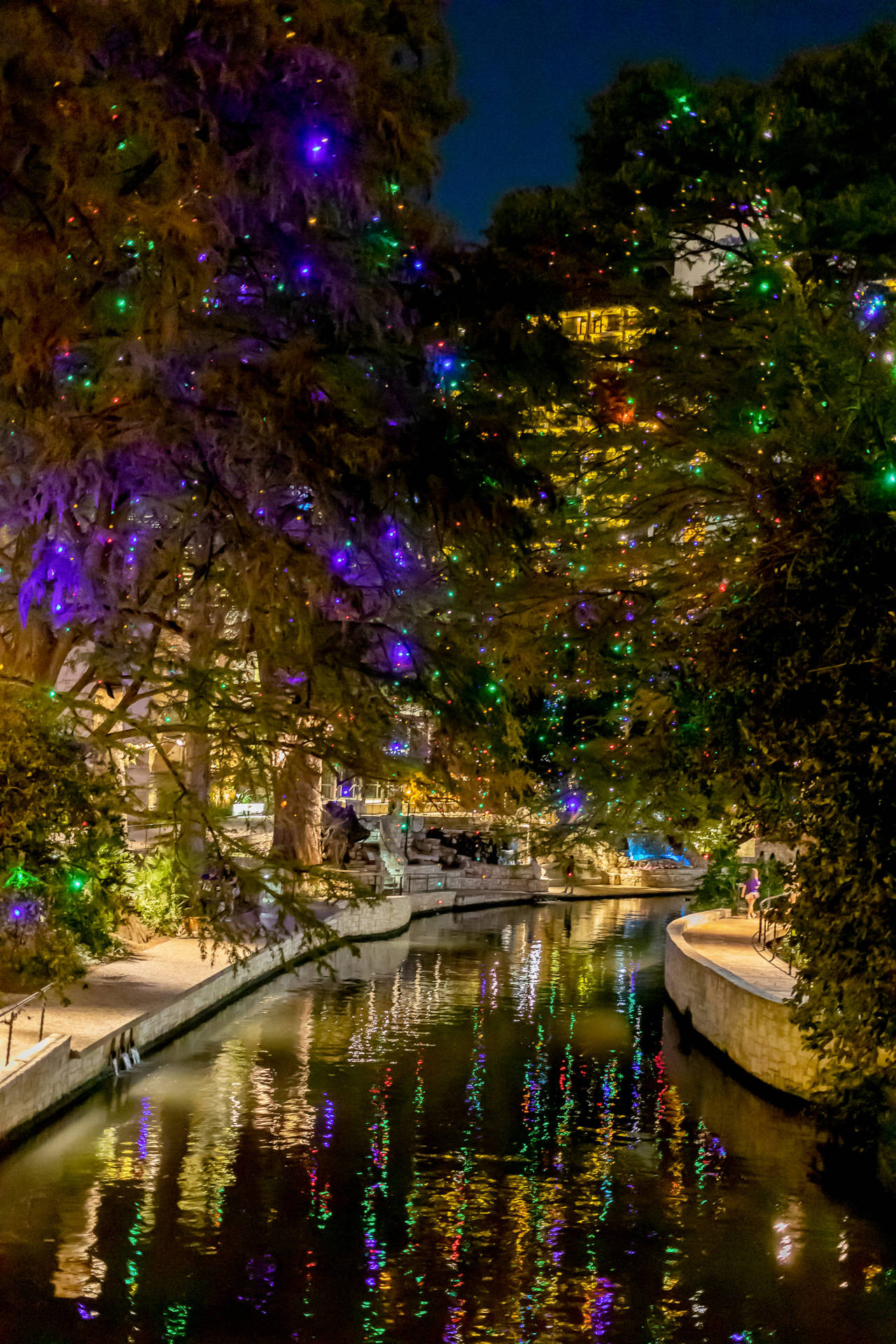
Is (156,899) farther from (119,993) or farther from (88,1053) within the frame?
(88,1053)

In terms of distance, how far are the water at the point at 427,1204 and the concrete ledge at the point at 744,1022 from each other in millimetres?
417

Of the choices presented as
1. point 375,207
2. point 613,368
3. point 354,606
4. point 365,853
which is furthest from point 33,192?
point 365,853

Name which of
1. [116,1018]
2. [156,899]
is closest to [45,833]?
[116,1018]

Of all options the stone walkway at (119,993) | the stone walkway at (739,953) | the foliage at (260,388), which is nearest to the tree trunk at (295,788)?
the foliage at (260,388)

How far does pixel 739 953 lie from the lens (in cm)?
2131

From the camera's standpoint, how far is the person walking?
28.0 meters

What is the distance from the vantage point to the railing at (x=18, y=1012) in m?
12.8

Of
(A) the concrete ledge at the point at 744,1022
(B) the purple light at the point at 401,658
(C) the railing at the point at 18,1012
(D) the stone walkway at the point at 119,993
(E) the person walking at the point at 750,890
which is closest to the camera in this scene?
(C) the railing at the point at 18,1012

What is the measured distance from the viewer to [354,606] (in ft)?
48.0

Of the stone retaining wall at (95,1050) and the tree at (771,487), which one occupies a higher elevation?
the tree at (771,487)

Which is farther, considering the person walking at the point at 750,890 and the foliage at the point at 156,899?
the person walking at the point at 750,890

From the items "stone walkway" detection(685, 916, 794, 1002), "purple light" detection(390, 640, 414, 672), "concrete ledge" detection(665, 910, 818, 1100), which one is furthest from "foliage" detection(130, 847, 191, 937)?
"purple light" detection(390, 640, 414, 672)

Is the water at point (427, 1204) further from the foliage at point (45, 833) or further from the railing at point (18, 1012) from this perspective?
the foliage at point (45, 833)

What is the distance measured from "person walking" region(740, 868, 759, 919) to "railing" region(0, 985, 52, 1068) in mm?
15011
